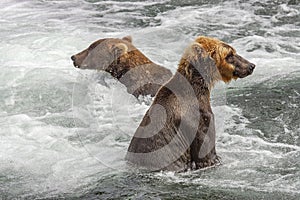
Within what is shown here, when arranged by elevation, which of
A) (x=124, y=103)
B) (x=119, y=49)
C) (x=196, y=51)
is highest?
(x=196, y=51)

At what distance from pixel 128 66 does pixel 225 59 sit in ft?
6.84

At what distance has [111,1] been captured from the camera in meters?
15.0

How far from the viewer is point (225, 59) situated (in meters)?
6.71

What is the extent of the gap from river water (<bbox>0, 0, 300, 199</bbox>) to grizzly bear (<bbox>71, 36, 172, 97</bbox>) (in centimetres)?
16

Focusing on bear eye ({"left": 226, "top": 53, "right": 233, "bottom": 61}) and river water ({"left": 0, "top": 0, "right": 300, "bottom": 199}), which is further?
bear eye ({"left": 226, "top": 53, "right": 233, "bottom": 61})

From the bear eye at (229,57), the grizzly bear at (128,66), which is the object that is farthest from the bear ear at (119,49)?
the bear eye at (229,57)

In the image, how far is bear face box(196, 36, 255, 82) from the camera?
21.6 feet

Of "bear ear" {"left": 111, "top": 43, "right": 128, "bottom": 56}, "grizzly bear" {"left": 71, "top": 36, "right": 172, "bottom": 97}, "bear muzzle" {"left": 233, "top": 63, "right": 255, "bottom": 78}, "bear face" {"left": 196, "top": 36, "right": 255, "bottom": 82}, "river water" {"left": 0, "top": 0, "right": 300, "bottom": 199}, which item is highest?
"bear face" {"left": 196, "top": 36, "right": 255, "bottom": 82}

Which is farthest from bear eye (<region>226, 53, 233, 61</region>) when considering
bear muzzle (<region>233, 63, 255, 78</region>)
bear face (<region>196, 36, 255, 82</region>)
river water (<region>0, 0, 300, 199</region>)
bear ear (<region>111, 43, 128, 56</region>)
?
bear ear (<region>111, 43, 128, 56</region>)

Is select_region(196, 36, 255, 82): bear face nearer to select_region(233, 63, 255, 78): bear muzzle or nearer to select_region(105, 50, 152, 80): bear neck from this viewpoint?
select_region(233, 63, 255, 78): bear muzzle

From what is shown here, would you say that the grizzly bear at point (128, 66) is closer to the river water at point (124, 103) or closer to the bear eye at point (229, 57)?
the river water at point (124, 103)

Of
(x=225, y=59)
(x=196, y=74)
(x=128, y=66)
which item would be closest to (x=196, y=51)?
(x=196, y=74)

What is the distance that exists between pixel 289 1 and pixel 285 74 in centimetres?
477

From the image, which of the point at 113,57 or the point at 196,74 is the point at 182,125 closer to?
the point at 196,74
